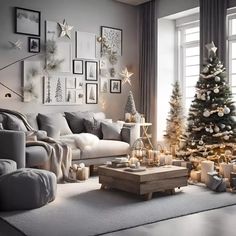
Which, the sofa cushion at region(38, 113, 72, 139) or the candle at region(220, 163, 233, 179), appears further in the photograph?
the sofa cushion at region(38, 113, 72, 139)

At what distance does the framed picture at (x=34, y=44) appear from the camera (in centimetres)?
602

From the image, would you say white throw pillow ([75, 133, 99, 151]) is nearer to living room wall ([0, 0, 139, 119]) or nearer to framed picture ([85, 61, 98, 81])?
living room wall ([0, 0, 139, 119])

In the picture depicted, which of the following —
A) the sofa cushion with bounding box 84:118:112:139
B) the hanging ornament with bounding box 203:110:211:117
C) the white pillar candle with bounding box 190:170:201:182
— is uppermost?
the hanging ornament with bounding box 203:110:211:117

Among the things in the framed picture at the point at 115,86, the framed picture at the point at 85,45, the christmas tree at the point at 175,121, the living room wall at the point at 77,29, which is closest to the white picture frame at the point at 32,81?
the living room wall at the point at 77,29

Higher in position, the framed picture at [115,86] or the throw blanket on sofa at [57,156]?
the framed picture at [115,86]

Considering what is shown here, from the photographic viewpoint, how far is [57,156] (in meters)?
4.74

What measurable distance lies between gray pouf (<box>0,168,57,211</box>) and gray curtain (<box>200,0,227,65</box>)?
11.7 feet

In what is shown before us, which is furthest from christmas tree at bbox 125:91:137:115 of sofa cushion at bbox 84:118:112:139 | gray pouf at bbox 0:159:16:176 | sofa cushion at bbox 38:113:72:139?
gray pouf at bbox 0:159:16:176

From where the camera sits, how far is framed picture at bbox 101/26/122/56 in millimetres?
6824

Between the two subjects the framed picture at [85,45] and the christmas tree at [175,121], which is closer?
the christmas tree at [175,121]

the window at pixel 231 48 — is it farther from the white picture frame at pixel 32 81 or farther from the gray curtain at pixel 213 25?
the white picture frame at pixel 32 81

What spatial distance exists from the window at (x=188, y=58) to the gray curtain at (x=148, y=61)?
55cm

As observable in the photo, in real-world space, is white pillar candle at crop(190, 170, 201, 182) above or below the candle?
below

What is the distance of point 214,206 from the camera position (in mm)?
3645
